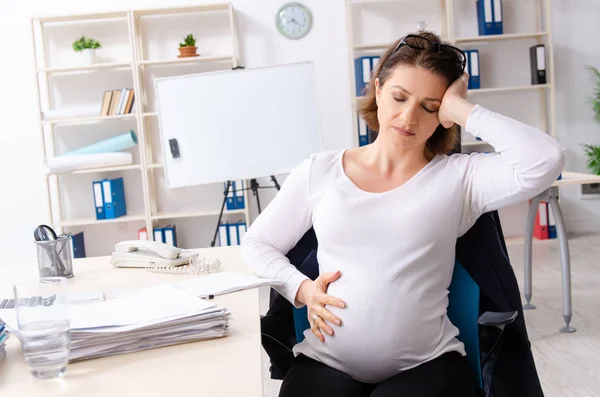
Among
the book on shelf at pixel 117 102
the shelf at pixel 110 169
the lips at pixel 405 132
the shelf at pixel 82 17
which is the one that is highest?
the shelf at pixel 82 17

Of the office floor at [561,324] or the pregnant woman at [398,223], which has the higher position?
the pregnant woman at [398,223]

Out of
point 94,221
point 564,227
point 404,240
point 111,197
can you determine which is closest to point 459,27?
point 564,227

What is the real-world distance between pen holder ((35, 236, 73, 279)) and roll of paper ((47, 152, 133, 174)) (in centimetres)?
344

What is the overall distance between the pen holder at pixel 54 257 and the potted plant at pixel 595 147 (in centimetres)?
458

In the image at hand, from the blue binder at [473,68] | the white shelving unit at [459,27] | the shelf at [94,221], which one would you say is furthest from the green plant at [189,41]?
the blue binder at [473,68]

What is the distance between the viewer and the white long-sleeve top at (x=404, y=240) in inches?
55.9

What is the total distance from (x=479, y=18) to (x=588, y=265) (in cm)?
209

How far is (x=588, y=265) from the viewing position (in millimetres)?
4535

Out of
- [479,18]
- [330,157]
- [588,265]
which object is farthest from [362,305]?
[479,18]

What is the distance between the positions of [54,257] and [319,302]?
2.33 ft

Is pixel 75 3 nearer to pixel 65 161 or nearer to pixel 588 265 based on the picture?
pixel 65 161

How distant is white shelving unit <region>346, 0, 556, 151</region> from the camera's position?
17.7 feet

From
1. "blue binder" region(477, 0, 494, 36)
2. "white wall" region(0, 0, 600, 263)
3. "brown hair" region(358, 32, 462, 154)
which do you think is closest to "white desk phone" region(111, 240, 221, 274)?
"brown hair" region(358, 32, 462, 154)

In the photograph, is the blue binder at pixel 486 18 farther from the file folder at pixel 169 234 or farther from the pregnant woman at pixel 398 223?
the pregnant woman at pixel 398 223
